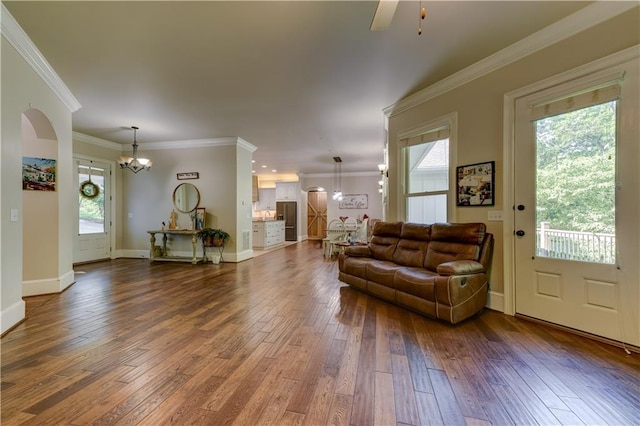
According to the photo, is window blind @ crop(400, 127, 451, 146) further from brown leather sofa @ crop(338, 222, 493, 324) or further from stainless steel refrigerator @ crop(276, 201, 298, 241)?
stainless steel refrigerator @ crop(276, 201, 298, 241)

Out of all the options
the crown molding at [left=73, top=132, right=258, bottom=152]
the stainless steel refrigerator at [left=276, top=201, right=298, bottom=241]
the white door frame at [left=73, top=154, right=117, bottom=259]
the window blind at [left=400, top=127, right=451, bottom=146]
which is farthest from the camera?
the stainless steel refrigerator at [left=276, top=201, right=298, bottom=241]

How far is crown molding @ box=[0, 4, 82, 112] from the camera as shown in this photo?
8.01 ft

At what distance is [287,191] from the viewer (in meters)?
11.3

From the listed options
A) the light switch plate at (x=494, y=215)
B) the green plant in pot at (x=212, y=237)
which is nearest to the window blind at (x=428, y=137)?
the light switch plate at (x=494, y=215)

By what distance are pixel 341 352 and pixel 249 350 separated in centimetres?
75

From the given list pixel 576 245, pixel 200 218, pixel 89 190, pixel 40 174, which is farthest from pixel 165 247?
pixel 576 245

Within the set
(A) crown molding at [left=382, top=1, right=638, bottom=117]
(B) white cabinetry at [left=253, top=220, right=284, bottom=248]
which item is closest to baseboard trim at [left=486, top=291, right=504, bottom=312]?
(A) crown molding at [left=382, top=1, right=638, bottom=117]

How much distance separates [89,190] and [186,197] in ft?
6.68

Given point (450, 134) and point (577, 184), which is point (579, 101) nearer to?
point (577, 184)

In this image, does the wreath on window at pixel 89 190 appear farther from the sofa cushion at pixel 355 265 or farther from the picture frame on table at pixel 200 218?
the sofa cushion at pixel 355 265

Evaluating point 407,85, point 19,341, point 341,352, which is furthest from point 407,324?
→ point 19,341

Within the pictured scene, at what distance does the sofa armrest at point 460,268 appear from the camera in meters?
2.72

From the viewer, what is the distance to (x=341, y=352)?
218cm

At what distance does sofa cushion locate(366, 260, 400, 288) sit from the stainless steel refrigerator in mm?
7661
